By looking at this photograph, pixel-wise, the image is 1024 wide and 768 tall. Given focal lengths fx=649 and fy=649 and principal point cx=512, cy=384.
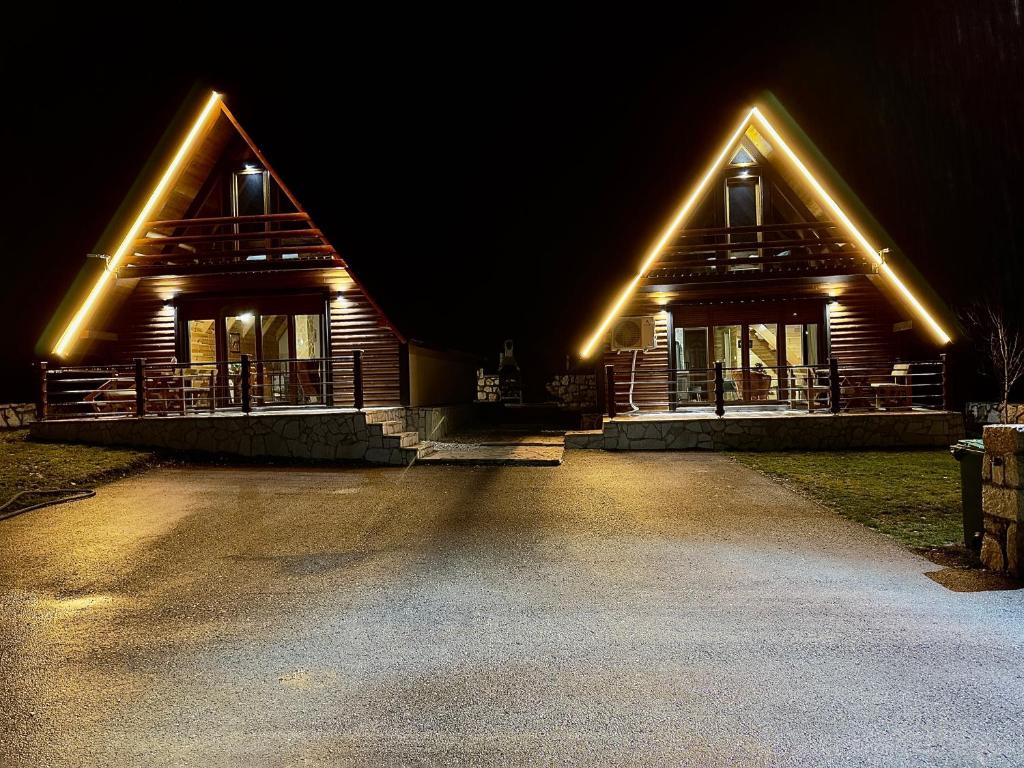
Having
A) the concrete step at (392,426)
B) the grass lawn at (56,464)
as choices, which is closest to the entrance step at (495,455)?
the concrete step at (392,426)

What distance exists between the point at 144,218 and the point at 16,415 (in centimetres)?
607

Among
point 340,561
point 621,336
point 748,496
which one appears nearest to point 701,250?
point 621,336

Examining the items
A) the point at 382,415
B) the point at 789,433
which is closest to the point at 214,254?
the point at 382,415

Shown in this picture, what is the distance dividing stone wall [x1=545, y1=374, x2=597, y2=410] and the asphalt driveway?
1855 centimetres

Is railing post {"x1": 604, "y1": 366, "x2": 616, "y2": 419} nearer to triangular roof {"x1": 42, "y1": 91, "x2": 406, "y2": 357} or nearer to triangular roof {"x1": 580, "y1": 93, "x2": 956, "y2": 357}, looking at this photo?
triangular roof {"x1": 580, "y1": 93, "x2": 956, "y2": 357}

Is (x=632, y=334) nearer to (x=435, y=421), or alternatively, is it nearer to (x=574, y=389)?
(x=435, y=421)

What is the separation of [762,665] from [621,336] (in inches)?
468

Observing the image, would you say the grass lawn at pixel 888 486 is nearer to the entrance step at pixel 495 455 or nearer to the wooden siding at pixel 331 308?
the entrance step at pixel 495 455

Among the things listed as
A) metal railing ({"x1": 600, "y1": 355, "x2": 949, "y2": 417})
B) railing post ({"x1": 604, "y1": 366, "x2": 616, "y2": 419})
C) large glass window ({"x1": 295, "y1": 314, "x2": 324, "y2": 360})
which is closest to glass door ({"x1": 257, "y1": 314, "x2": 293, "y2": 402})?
large glass window ({"x1": 295, "y1": 314, "x2": 324, "y2": 360})

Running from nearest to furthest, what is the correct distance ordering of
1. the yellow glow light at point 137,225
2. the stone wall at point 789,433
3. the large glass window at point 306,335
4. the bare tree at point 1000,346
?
the stone wall at point 789,433, the yellow glow light at point 137,225, the bare tree at point 1000,346, the large glass window at point 306,335

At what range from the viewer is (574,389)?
86.5 ft

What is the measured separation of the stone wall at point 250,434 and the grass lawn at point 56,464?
43 centimetres

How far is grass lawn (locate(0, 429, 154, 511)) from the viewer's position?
892 centimetres

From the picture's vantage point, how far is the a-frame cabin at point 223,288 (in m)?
13.7
